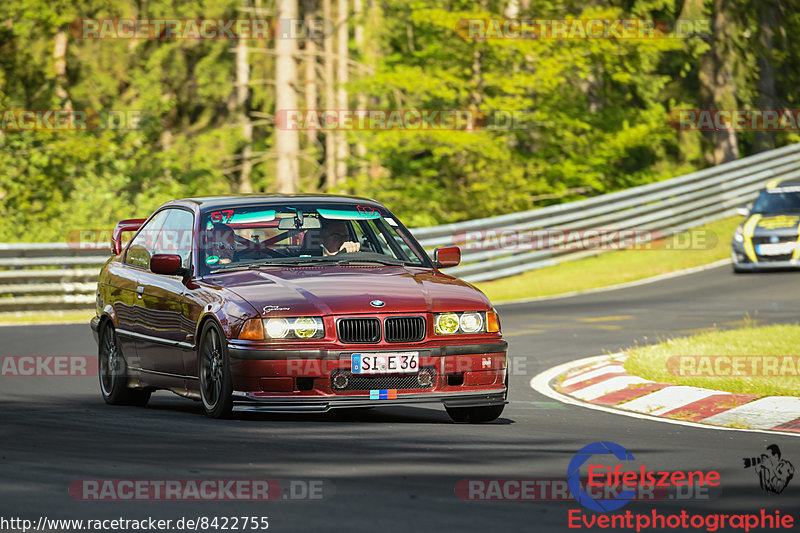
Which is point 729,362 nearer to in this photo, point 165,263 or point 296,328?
point 296,328

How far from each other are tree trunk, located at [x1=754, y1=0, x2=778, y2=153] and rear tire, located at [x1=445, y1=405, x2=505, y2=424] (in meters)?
31.1

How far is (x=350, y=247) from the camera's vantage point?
419 inches

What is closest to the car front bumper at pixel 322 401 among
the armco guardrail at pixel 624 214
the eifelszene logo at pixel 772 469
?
the eifelszene logo at pixel 772 469

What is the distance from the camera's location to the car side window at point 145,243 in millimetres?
11414

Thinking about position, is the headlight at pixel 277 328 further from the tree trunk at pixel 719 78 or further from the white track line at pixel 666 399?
the tree trunk at pixel 719 78

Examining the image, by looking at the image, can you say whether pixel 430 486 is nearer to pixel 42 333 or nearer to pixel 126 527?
pixel 126 527

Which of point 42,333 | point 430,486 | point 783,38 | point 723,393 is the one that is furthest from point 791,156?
point 430,486

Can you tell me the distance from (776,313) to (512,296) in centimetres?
514

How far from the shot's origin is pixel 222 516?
6.36 metres

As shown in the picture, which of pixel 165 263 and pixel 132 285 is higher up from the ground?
pixel 165 263

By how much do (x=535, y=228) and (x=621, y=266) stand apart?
170cm

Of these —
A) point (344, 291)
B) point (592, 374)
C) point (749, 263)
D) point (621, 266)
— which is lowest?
point (621, 266)

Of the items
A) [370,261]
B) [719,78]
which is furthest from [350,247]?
[719,78]

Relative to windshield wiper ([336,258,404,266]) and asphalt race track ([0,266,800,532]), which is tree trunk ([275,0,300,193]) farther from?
windshield wiper ([336,258,404,266])
